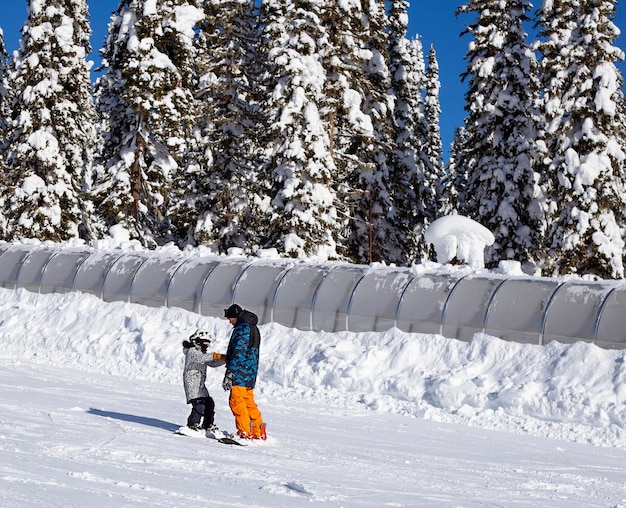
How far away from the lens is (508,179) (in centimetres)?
3216

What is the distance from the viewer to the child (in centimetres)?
1116

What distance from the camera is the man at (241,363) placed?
10672 millimetres

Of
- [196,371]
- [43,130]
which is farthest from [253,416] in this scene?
[43,130]

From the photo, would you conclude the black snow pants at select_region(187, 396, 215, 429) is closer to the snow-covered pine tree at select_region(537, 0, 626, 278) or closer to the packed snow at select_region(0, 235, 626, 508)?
the packed snow at select_region(0, 235, 626, 508)

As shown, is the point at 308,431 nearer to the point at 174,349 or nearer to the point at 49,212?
the point at 174,349

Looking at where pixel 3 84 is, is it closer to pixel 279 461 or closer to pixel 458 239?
pixel 458 239

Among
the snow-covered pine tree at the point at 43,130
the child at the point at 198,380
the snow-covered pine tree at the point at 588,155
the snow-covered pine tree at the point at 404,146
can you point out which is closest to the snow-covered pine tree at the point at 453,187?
the snow-covered pine tree at the point at 404,146

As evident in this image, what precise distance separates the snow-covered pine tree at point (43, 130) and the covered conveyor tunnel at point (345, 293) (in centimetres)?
802

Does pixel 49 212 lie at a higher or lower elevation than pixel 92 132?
lower

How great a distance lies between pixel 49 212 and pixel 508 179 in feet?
60.0

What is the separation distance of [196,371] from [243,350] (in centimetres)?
94

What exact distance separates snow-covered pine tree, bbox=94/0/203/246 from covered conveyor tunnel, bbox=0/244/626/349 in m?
5.09

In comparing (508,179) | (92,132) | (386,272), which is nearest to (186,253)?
(386,272)

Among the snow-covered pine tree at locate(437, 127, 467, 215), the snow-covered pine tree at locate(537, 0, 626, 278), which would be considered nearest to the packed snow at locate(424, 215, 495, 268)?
the snow-covered pine tree at locate(537, 0, 626, 278)
